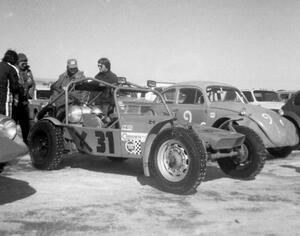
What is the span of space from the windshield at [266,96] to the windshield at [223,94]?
608 centimetres

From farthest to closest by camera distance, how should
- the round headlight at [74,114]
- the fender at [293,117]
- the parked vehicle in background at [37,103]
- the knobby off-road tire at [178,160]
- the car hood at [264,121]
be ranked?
the parked vehicle in background at [37,103] → the fender at [293,117] → the car hood at [264,121] → the round headlight at [74,114] → the knobby off-road tire at [178,160]

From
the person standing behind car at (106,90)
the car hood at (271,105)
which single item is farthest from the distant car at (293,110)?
the person standing behind car at (106,90)

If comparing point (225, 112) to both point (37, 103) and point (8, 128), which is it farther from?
point (37, 103)

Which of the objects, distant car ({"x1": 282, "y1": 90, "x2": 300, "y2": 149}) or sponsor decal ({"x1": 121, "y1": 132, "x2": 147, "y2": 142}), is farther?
distant car ({"x1": 282, "y1": 90, "x2": 300, "y2": 149})

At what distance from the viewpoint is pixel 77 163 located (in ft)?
26.2

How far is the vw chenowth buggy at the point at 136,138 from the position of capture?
539 cm

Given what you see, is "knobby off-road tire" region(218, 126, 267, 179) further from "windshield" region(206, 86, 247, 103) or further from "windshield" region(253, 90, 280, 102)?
"windshield" region(253, 90, 280, 102)

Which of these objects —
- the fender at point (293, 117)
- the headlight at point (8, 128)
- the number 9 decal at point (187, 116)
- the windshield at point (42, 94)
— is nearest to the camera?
the headlight at point (8, 128)

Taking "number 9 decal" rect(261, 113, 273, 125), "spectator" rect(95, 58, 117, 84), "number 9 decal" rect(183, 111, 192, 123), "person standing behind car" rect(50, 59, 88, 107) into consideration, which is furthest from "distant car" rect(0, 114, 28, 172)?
"number 9 decal" rect(261, 113, 273, 125)

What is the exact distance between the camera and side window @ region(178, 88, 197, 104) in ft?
29.7

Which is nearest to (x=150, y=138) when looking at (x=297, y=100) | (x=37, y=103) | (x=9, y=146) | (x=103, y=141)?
(x=103, y=141)

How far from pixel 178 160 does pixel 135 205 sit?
938 millimetres

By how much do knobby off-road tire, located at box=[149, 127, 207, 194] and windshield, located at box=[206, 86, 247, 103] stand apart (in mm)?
3540

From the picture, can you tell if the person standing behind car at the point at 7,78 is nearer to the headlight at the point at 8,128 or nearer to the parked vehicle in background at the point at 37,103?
the headlight at the point at 8,128
